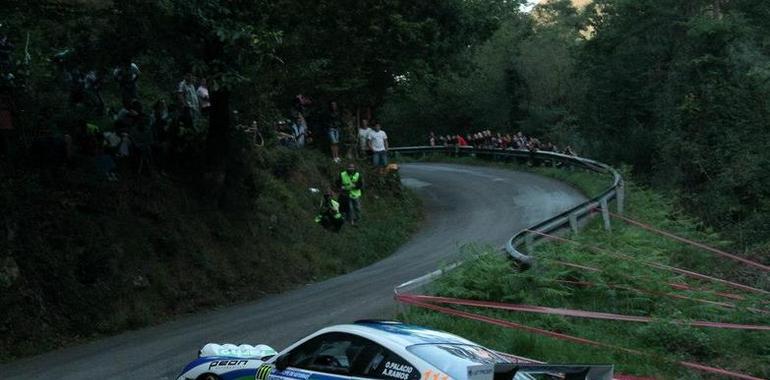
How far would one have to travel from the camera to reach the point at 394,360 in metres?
8.51

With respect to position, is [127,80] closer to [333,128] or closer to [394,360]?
[333,128]

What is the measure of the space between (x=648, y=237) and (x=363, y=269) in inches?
264

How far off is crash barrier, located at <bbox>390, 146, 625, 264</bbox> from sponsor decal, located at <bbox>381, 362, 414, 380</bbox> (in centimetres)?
637

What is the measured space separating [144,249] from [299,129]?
11122mm

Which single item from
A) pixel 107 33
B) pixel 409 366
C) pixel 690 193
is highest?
pixel 107 33

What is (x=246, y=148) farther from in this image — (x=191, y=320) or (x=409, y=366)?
(x=409, y=366)

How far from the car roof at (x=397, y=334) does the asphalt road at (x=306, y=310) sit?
14.6ft

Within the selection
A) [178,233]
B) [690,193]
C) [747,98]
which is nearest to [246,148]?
[178,233]

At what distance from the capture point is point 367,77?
31344 mm

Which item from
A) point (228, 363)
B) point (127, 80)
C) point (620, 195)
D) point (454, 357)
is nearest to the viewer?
point (454, 357)

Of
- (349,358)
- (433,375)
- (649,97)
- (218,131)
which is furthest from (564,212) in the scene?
(649,97)

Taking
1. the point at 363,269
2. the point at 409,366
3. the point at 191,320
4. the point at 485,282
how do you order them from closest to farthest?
the point at 409,366, the point at 485,282, the point at 191,320, the point at 363,269

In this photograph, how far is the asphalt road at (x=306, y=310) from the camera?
1367 cm

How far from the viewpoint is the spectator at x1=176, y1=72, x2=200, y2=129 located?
71.2ft
